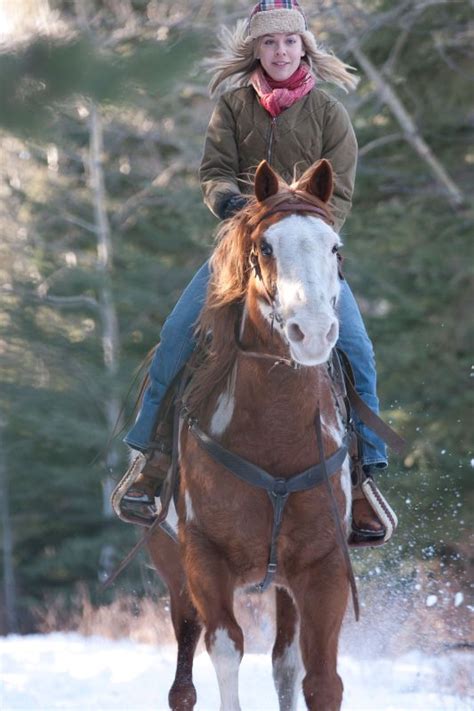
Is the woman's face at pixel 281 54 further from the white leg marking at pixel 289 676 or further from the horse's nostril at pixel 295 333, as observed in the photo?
the white leg marking at pixel 289 676

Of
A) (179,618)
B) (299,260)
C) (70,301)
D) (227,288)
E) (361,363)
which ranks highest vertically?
(70,301)

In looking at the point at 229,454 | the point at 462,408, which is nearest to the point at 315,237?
the point at 229,454

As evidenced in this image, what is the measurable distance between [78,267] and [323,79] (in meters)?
21.5

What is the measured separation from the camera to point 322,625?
604 cm

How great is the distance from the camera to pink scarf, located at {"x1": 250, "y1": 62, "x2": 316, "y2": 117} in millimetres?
6691

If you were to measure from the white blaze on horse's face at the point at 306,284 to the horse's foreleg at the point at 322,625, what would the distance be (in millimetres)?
1179

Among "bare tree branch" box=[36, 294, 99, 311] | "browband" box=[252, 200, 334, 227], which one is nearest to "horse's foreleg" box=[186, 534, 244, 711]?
"browband" box=[252, 200, 334, 227]

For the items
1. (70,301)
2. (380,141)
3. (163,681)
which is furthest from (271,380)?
(70,301)

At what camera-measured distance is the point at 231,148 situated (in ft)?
22.6

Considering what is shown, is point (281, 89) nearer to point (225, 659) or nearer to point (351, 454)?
point (351, 454)

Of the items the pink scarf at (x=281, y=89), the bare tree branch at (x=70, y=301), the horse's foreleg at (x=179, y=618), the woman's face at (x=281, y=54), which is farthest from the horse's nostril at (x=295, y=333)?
the bare tree branch at (x=70, y=301)

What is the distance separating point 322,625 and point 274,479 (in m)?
0.65

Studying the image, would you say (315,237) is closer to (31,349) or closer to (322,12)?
(322,12)

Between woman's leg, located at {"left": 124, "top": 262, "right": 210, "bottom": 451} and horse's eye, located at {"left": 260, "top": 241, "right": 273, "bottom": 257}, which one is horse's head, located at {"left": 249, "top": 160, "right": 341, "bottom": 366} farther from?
woman's leg, located at {"left": 124, "top": 262, "right": 210, "bottom": 451}
